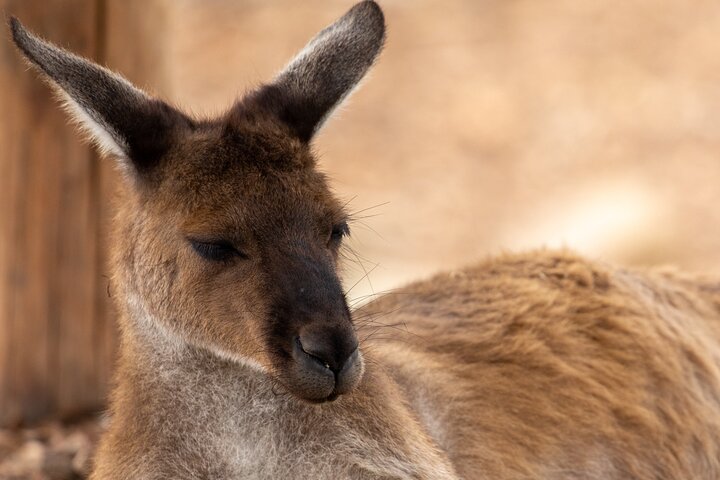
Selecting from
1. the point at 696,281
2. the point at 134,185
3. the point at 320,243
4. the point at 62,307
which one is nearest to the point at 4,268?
the point at 62,307

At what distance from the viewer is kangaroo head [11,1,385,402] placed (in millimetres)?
3980

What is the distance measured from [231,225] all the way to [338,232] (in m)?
0.47

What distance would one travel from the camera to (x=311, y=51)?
4863 mm

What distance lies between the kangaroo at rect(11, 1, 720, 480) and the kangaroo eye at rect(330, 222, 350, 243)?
1 centimetres

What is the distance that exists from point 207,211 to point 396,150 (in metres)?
12.4

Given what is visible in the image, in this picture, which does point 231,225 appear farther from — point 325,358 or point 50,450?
point 50,450

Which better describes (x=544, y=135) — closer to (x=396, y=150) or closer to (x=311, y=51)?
(x=396, y=150)

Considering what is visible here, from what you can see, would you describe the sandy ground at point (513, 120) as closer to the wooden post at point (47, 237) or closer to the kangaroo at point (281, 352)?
the wooden post at point (47, 237)

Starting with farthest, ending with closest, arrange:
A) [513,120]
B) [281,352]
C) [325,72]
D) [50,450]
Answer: [513,120] < [50,450] < [325,72] < [281,352]

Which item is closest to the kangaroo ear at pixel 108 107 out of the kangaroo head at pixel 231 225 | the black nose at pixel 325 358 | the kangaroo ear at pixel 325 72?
the kangaroo head at pixel 231 225

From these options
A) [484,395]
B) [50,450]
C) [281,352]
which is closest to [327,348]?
[281,352]

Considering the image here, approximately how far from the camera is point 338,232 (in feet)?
14.6

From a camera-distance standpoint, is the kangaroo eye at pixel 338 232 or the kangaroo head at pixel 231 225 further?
the kangaroo eye at pixel 338 232

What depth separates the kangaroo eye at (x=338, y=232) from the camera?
4410mm
